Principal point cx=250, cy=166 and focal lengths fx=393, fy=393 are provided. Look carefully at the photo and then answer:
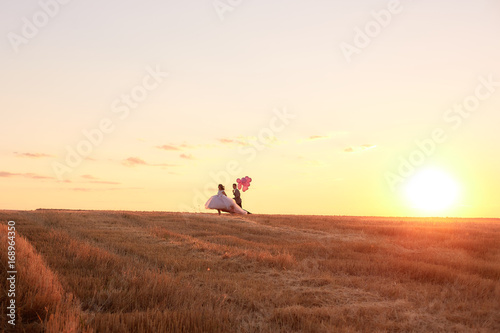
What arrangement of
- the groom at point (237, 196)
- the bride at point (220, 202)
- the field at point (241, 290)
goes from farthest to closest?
1. the groom at point (237, 196)
2. the bride at point (220, 202)
3. the field at point (241, 290)

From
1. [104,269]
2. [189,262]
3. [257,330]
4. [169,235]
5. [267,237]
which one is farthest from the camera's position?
[267,237]

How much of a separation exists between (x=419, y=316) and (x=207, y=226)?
1623 cm

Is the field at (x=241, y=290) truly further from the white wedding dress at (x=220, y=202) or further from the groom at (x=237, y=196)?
the groom at (x=237, y=196)

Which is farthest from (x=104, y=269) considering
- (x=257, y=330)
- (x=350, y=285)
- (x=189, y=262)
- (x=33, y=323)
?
(x=350, y=285)

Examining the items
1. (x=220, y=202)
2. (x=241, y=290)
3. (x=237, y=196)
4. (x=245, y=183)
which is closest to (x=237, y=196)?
(x=237, y=196)

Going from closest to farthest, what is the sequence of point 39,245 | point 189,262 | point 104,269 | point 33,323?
point 33,323 → point 104,269 → point 189,262 → point 39,245

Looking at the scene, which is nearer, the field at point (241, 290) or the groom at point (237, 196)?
the field at point (241, 290)

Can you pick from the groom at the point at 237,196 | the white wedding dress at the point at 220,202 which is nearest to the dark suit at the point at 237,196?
the groom at the point at 237,196

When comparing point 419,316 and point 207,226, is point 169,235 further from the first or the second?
point 419,316

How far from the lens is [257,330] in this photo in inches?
237

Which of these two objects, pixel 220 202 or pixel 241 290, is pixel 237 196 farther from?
pixel 241 290

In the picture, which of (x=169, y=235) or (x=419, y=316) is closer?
(x=419, y=316)

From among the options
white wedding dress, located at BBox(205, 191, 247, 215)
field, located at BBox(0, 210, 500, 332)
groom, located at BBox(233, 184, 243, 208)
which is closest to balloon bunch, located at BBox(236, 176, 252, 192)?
groom, located at BBox(233, 184, 243, 208)

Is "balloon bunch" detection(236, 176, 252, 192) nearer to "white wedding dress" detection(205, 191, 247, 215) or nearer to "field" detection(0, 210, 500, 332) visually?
"white wedding dress" detection(205, 191, 247, 215)
